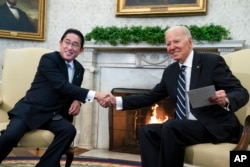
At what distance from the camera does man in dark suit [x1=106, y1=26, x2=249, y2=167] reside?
2.17m

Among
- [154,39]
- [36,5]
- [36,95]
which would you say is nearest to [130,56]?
[154,39]

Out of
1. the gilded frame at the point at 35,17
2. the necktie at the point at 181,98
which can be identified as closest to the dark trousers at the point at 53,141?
the necktie at the point at 181,98

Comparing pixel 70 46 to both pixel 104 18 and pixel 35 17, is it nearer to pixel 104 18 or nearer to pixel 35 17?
pixel 104 18

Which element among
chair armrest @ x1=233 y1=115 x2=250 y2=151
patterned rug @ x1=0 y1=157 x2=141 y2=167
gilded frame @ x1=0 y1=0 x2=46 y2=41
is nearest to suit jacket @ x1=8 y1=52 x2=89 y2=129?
patterned rug @ x1=0 y1=157 x2=141 y2=167

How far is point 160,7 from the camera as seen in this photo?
4.26 m

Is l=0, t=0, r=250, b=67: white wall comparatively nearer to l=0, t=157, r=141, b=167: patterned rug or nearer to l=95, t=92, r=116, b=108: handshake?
l=0, t=157, r=141, b=167: patterned rug

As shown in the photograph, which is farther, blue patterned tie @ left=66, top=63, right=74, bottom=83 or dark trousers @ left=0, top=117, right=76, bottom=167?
blue patterned tie @ left=66, top=63, right=74, bottom=83

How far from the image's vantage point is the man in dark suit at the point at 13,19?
4668 millimetres

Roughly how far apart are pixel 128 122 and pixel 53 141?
2.01 meters

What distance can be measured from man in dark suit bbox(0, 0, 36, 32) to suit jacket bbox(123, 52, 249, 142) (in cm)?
287

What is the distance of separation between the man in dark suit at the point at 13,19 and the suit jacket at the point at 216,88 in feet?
9.43

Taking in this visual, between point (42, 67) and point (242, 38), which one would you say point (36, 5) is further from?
point (242, 38)

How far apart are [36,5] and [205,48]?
8.44 feet

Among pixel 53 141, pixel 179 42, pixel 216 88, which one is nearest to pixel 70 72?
pixel 53 141
